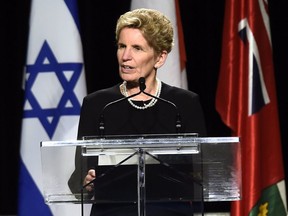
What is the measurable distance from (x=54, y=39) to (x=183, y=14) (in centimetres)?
77

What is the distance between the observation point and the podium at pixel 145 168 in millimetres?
1933

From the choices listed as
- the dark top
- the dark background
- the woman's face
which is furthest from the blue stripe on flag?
the woman's face

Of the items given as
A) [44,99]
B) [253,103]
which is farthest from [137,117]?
[253,103]

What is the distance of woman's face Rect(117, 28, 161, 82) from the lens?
2.39 meters

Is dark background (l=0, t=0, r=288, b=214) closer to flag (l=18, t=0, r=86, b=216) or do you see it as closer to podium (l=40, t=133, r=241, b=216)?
flag (l=18, t=0, r=86, b=216)

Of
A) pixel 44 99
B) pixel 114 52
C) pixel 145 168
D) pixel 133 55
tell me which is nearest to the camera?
pixel 145 168

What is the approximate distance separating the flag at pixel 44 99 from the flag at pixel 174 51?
1.38ft

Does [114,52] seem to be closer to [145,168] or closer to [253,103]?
[253,103]

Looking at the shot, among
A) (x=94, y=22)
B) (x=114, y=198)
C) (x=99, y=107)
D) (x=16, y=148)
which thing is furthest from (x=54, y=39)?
(x=114, y=198)

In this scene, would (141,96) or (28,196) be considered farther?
(28,196)

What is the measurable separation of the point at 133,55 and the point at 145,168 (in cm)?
56

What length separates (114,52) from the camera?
4.03 metres

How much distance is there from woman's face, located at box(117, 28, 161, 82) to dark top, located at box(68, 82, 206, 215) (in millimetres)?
114

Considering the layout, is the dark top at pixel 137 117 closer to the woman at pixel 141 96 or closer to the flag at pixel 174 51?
the woman at pixel 141 96
